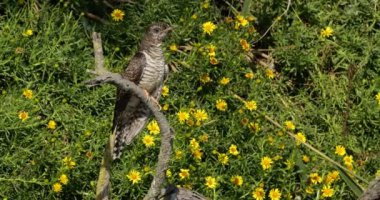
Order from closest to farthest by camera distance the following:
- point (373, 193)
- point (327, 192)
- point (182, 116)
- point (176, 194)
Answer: point (373, 193) → point (176, 194) → point (327, 192) → point (182, 116)

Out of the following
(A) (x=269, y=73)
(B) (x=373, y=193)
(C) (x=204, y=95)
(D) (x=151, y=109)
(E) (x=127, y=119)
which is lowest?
(C) (x=204, y=95)

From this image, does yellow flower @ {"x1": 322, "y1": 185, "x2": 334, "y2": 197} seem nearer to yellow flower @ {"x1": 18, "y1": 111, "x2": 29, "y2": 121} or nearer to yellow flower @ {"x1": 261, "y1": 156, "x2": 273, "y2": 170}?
yellow flower @ {"x1": 261, "y1": 156, "x2": 273, "y2": 170}

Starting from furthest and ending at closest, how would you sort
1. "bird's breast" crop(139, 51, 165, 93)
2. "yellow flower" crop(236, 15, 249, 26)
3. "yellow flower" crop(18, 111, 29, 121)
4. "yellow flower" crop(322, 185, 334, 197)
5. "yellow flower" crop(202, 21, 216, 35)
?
1. "yellow flower" crop(236, 15, 249, 26)
2. "yellow flower" crop(202, 21, 216, 35)
3. "yellow flower" crop(322, 185, 334, 197)
4. "yellow flower" crop(18, 111, 29, 121)
5. "bird's breast" crop(139, 51, 165, 93)

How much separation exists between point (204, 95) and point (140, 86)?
1.37 m

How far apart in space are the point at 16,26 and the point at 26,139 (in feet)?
3.42

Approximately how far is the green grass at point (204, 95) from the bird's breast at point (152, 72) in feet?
2.09

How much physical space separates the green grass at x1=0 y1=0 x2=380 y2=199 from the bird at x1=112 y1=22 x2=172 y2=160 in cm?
62

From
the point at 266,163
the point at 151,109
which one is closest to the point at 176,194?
the point at 151,109

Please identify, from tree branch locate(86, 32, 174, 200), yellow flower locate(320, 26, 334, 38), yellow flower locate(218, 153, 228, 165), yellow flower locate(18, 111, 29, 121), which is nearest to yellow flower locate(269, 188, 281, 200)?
yellow flower locate(218, 153, 228, 165)

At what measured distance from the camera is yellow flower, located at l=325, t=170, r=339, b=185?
5.59 metres

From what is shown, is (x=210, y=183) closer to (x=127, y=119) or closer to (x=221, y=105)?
(x=221, y=105)

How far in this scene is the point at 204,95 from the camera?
618cm

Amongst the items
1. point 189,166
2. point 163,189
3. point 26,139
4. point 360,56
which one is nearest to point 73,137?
point 26,139

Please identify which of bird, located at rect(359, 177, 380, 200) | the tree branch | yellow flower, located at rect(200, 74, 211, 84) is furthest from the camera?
yellow flower, located at rect(200, 74, 211, 84)
